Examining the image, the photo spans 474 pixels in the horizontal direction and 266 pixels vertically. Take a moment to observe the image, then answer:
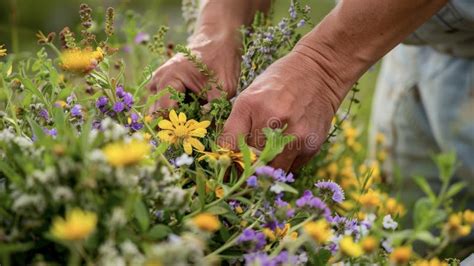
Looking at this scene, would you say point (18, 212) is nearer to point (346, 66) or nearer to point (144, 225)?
point (144, 225)

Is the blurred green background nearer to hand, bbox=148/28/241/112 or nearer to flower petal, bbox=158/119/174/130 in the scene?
hand, bbox=148/28/241/112

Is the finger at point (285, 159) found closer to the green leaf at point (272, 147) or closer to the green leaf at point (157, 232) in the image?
the green leaf at point (272, 147)

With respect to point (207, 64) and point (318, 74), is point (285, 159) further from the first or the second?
point (207, 64)

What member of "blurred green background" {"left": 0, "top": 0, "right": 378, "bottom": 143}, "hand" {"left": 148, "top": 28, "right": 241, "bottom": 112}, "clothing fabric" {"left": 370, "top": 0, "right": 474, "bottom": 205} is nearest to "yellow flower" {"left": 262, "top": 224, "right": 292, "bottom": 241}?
"hand" {"left": 148, "top": 28, "right": 241, "bottom": 112}

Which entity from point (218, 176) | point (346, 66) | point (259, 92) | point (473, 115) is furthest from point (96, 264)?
point (473, 115)

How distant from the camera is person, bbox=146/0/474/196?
1.15 m

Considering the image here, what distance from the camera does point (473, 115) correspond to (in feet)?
6.23

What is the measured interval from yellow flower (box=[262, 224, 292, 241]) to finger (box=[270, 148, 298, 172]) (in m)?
0.18

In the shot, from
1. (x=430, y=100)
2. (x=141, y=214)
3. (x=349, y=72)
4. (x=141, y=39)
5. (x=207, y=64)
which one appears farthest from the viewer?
(x=430, y=100)

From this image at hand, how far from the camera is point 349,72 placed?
1242mm

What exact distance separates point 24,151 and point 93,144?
9 centimetres

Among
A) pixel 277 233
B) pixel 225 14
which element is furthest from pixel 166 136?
pixel 225 14

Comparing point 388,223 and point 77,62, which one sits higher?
point 77,62

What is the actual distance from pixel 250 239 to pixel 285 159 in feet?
0.99
